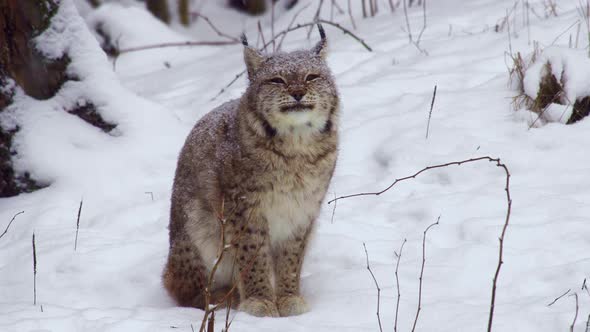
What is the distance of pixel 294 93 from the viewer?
12.4 feet

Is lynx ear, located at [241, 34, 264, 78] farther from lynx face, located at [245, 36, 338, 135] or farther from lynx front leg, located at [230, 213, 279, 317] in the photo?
lynx front leg, located at [230, 213, 279, 317]

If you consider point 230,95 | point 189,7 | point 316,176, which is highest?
point 316,176

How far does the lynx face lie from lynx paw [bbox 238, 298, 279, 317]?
88cm

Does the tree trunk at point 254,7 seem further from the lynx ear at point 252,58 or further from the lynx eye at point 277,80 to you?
the lynx eye at point 277,80

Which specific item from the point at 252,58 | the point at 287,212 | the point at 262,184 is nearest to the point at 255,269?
the point at 287,212

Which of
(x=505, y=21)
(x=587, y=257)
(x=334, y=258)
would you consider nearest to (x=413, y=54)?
(x=505, y=21)

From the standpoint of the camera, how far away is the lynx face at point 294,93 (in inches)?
150

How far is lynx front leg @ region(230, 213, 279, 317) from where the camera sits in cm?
391

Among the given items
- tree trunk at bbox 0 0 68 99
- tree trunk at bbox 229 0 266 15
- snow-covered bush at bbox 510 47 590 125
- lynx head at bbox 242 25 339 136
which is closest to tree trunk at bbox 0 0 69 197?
tree trunk at bbox 0 0 68 99

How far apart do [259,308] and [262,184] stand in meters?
0.63

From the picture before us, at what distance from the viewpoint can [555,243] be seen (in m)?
3.93

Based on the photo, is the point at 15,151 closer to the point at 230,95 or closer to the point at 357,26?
the point at 230,95

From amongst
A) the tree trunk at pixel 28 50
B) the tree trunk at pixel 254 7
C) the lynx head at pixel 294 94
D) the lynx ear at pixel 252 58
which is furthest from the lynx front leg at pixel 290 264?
the tree trunk at pixel 254 7

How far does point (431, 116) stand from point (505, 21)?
169cm
